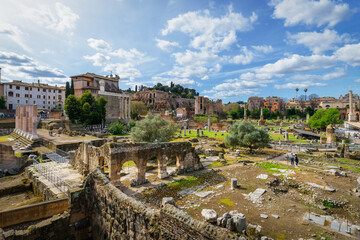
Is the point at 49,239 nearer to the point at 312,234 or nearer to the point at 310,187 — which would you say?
the point at 312,234

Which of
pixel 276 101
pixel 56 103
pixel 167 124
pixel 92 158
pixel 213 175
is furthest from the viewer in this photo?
pixel 276 101

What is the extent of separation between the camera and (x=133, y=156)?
14.4m

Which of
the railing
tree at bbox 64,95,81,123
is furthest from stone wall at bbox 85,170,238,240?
tree at bbox 64,95,81,123

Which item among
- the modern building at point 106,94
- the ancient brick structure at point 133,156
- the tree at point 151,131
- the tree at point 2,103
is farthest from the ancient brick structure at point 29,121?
the tree at point 2,103

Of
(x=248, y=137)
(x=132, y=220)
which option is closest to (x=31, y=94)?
(x=248, y=137)

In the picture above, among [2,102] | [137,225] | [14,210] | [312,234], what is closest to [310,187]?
[312,234]

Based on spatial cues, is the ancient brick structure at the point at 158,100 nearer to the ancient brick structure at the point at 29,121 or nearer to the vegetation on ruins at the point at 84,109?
the vegetation on ruins at the point at 84,109

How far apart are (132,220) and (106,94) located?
61213mm

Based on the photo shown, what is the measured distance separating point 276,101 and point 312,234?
12367 cm

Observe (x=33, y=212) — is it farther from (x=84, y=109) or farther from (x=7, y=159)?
(x=84, y=109)

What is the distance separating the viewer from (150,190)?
1359 cm

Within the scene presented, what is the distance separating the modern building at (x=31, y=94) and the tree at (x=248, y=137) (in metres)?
67.2

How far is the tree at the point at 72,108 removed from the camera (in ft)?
145

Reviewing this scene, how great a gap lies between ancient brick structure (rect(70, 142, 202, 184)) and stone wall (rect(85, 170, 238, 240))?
131 inches
